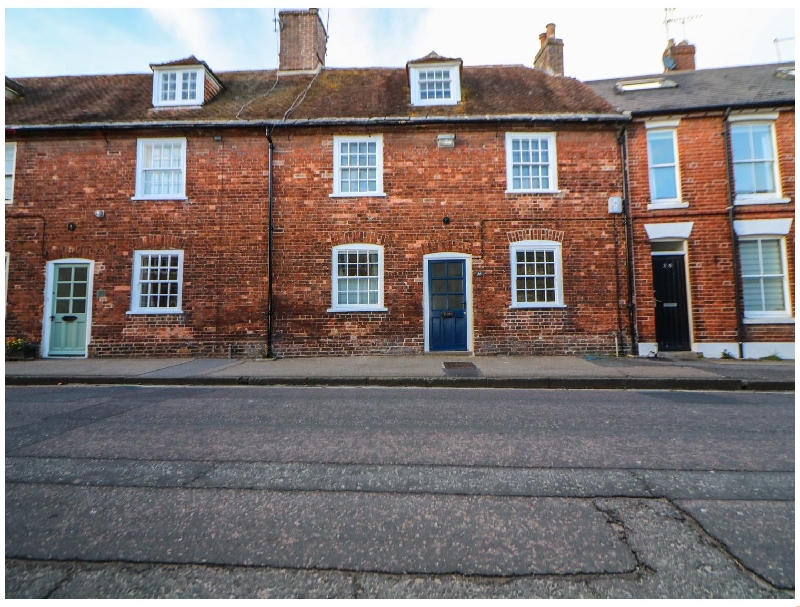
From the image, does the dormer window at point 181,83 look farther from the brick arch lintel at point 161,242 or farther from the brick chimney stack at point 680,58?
the brick chimney stack at point 680,58

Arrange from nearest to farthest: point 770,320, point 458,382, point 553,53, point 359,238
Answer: point 458,382 → point 770,320 → point 359,238 → point 553,53

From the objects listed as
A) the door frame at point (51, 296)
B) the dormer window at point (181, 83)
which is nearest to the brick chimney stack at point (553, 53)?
the dormer window at point (181, 83)

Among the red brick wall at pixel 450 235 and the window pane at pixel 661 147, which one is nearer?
the red brick wall at pixel 450 235

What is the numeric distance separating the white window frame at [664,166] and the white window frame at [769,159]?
1346mm

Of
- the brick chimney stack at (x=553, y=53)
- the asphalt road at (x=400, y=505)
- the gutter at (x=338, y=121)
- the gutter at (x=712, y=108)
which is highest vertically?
the brick chimney stack at (x=553, y=53)

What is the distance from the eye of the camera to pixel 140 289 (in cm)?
1234

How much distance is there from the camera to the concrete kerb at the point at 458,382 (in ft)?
26.5

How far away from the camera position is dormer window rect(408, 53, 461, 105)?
43.9 feet

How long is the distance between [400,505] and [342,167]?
35.5ft

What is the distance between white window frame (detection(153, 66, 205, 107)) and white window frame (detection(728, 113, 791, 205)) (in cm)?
1490

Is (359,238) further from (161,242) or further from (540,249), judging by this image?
(161,242)

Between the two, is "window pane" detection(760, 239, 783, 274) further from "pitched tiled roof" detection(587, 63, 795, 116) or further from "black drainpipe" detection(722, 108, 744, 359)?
"pitched tiled roof" detection(587, 63, 795, 116)

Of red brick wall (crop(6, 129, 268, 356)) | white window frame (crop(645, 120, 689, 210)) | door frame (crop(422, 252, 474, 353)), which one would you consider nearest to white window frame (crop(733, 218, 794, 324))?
white window frame (crop(645, 120, 689, 210))

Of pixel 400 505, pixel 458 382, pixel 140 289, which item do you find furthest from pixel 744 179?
pixel 140 289
